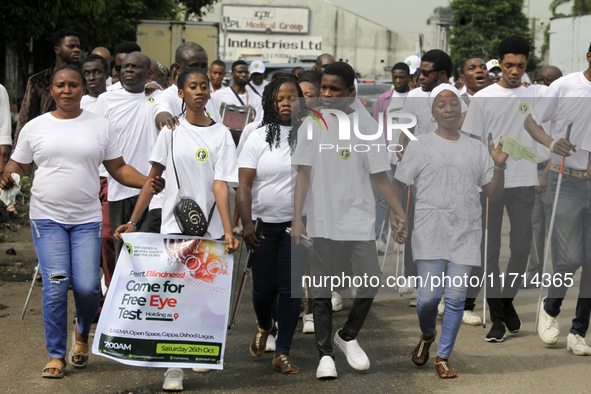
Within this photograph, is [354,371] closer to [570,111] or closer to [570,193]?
[570,193]

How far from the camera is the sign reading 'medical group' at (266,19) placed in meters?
54.7

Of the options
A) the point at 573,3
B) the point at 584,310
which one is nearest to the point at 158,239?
the point at 584,310

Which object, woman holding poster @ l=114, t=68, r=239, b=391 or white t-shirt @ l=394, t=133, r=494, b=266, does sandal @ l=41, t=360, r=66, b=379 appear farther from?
white t-shirt @ l=394, t=133, r=494, b=266

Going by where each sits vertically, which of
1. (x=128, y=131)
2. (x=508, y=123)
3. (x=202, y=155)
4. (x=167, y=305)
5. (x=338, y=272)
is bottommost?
(x=167, y=305)

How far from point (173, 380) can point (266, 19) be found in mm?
52780

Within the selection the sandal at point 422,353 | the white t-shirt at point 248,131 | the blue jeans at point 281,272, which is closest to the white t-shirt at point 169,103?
the white t-shirt at point 248,131

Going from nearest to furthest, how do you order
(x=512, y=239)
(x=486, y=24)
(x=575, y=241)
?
(x=575, y=241)
(x=512, y=239)
(x=486, y=24)

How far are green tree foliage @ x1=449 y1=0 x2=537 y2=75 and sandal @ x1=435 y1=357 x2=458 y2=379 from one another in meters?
44.9

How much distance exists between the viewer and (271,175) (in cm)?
495

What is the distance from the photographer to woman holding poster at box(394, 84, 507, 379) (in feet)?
15.9

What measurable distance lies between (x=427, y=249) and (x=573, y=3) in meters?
44.6

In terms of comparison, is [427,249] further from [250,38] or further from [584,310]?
[250,38]

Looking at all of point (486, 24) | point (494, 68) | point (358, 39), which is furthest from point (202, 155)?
point (358, 39)

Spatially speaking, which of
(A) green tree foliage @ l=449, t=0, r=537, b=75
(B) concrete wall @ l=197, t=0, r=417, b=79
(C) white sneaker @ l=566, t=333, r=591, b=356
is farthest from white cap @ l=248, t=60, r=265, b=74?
(B) concrete wall @ l=197, t=0, r=417, b=79
